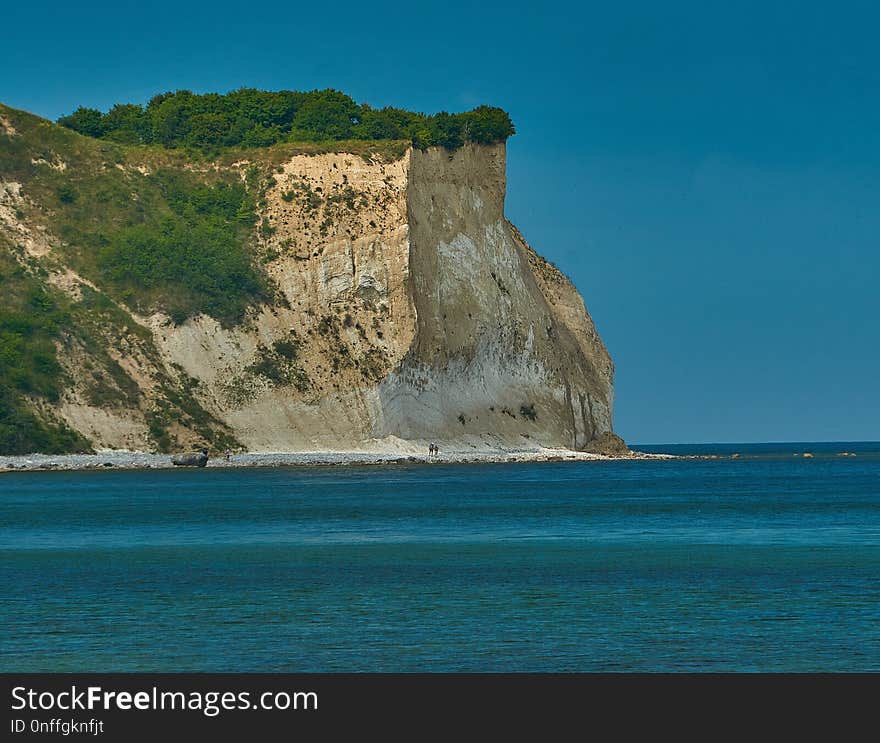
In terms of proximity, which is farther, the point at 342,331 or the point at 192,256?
the point at 192,256

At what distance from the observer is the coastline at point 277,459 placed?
97.8 m

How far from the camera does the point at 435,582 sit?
38.2 meters

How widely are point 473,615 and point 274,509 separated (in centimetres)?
3603

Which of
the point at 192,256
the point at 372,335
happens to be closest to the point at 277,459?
the point at 372,335

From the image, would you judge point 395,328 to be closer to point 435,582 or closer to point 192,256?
point 192,256

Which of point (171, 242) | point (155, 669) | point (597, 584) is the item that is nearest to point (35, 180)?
point (171, 242)

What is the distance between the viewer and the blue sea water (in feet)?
88.9

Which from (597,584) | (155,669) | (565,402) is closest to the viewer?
(155,669)

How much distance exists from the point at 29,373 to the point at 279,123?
38.0 metres

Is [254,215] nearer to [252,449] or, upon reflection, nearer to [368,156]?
[368,156]

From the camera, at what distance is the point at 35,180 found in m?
113

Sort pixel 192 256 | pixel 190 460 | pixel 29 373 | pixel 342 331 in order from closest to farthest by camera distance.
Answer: pixel 29 373, pixel 190 460, pixel 342 331, pixel 192 256

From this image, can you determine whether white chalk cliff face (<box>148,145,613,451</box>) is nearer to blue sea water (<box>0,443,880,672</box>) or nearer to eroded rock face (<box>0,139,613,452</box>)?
eroded rock face (<box>0,139,613,452</box>)

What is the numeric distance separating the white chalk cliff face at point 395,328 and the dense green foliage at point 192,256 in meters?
1.87
